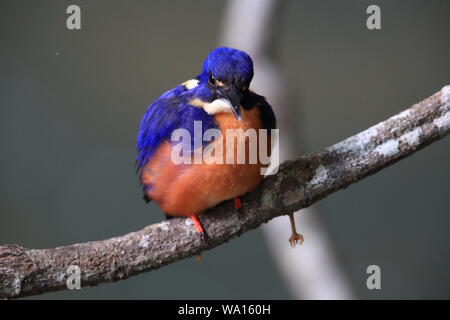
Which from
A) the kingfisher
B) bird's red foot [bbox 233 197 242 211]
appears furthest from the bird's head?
bird's red foot [bbox 233 197 242 211]

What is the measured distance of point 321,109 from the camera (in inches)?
96.5

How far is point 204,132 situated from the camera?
47.9 inches

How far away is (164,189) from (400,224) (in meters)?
1.64

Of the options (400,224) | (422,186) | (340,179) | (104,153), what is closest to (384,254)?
(400,224)

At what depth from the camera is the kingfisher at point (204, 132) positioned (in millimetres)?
1165

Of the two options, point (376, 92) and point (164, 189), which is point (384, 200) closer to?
point (376, 92)

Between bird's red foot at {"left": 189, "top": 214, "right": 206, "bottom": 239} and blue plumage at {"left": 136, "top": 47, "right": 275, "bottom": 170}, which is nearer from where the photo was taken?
blue plumage at {"left": 136, "top": 47, "right": 275, "bottom": 170}

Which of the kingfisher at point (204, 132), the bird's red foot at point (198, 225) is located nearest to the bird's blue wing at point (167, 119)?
the kingfisher at point (204, 132)

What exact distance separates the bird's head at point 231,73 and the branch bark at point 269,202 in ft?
0.82

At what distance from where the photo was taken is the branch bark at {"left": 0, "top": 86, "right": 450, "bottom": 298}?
1233mm

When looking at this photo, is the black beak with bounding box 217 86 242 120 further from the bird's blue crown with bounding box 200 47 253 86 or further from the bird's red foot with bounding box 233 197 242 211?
the bird's red foot with bounding box 233 197 242 211

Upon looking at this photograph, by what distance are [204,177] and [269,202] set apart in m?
0.16

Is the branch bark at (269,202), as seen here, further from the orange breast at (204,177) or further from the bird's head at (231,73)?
the bird's head at (231,73)

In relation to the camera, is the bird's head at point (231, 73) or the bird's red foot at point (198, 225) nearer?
the bird's head at point (231, 73)
